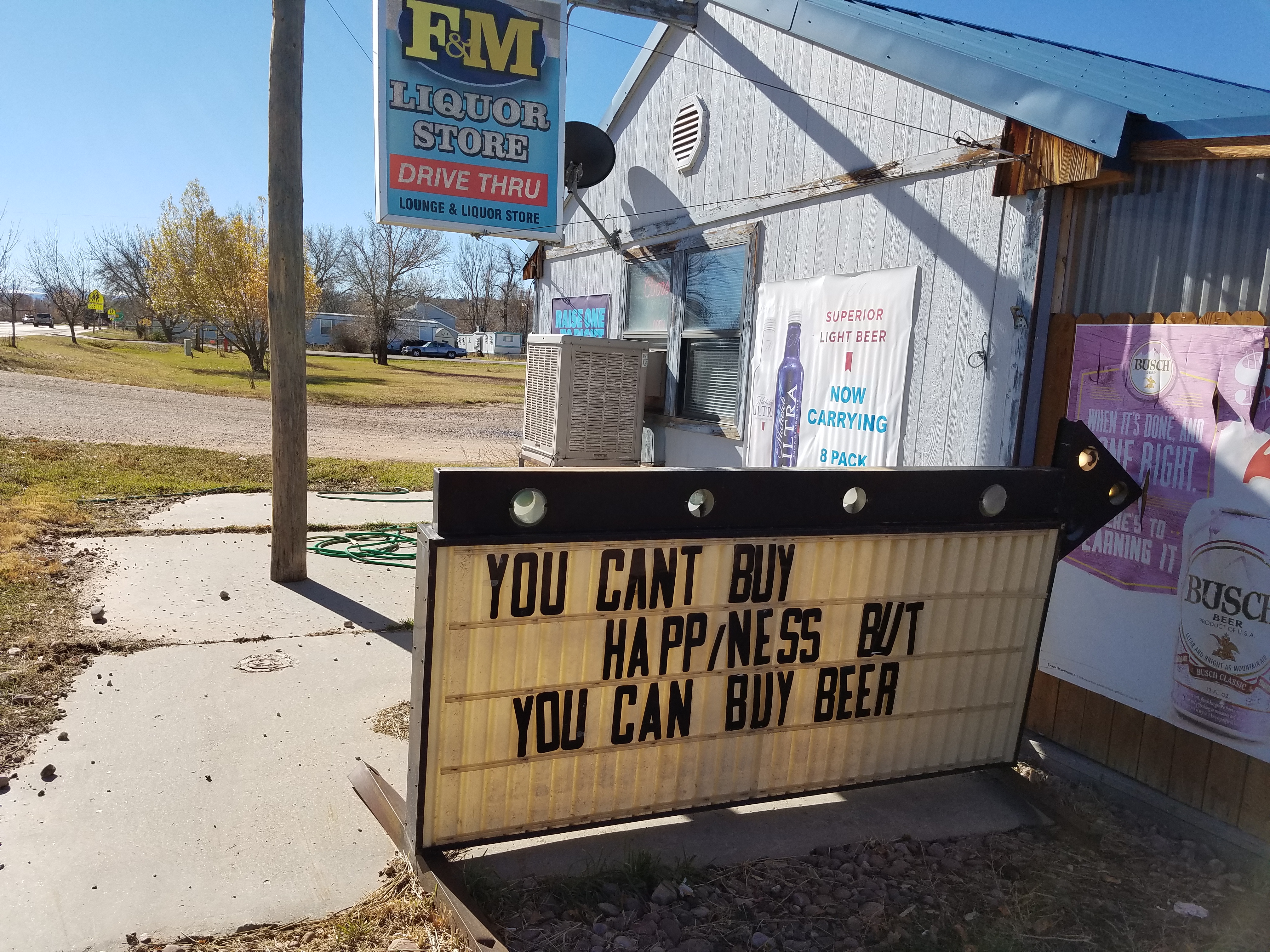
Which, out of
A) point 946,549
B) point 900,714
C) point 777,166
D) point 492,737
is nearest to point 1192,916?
point 900,714

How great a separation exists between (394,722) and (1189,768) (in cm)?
350

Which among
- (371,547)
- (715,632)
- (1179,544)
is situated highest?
(1179,544)

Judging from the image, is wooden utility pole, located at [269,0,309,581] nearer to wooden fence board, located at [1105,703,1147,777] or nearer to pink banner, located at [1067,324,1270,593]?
pink banner, located at [1067,324,1270,593]

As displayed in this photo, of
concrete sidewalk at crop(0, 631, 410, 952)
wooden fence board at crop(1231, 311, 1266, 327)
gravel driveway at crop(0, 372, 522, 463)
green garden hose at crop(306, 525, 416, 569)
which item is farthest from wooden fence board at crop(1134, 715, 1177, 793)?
gravel driveway at crop(0, 372, 522, 463)

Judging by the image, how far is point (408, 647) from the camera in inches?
217

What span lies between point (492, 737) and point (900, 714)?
1640 millimetres

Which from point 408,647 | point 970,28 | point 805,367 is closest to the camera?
Result: point 408,647

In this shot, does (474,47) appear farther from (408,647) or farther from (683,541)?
(683,541)

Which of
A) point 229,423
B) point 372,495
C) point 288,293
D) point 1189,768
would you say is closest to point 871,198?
point 1189,768

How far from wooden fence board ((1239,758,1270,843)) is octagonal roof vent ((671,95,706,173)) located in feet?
19.4

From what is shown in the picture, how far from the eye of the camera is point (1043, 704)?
14.4 ft

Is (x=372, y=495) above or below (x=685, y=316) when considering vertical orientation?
below

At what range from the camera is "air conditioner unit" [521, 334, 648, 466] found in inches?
297

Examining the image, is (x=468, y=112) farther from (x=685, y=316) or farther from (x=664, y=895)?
(x=664, y=895)
